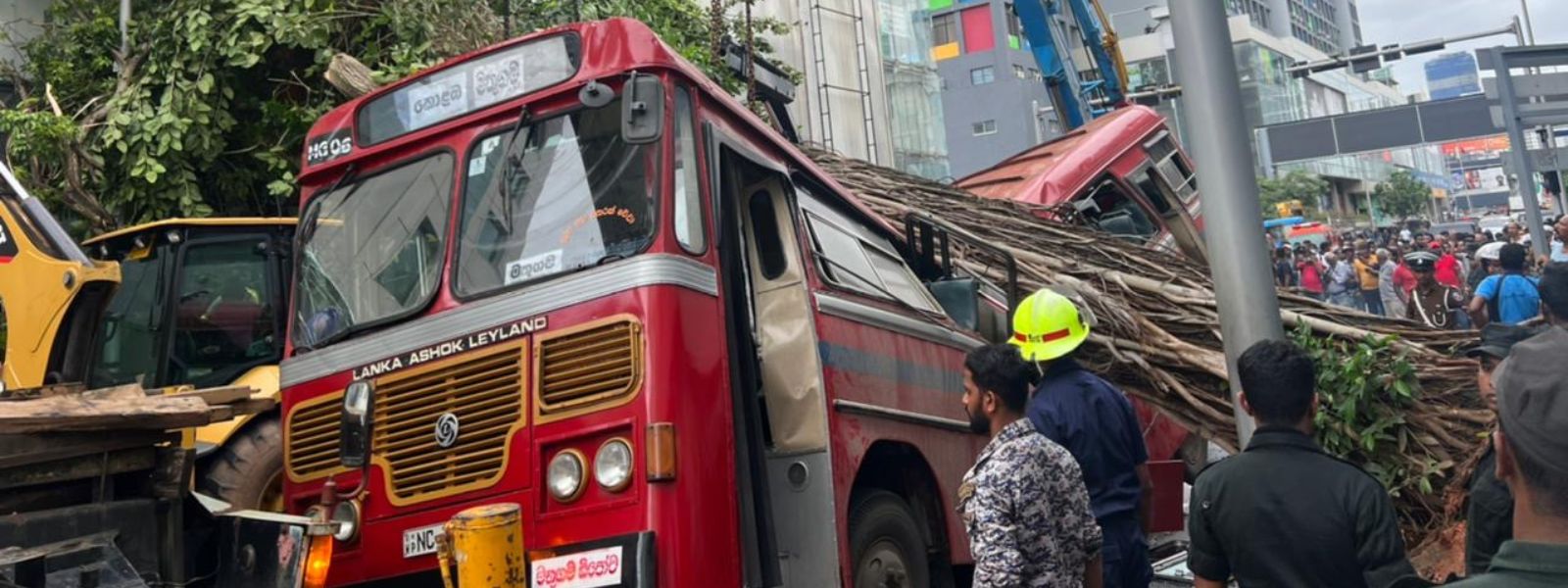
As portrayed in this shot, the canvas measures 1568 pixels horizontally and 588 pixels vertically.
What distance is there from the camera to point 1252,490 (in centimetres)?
325

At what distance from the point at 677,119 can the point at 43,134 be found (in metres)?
7.46

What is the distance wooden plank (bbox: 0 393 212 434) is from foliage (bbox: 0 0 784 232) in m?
6.24

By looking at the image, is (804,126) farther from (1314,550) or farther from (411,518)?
(1314,550)

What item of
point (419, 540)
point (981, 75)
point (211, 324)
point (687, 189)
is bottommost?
point (419, 540)

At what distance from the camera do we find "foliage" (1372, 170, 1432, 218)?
251 ft

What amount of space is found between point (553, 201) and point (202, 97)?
22.9 feet

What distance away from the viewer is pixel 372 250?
5.68 meters

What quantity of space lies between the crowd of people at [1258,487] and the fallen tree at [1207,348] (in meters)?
2.47

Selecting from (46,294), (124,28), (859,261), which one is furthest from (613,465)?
(124,28)

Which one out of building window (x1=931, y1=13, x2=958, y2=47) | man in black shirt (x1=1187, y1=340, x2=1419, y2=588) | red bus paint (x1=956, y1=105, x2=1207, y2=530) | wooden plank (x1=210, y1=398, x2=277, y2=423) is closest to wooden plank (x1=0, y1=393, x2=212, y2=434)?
wooden plank (x1=210, y1=398, x2=277, y2=423)

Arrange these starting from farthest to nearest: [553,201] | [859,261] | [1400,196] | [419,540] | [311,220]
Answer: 1. [1400,196]
2. [859,261]
3. [311,220]
4. [553,201]
5. [419,540]

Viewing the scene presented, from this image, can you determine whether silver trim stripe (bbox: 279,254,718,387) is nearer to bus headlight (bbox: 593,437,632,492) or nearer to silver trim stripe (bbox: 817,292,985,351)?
bus headlight (bbox: 593,437,632,492)

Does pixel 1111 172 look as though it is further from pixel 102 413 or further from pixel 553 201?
pixel 102 413

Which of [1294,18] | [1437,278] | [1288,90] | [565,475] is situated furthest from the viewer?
[1294,18]
